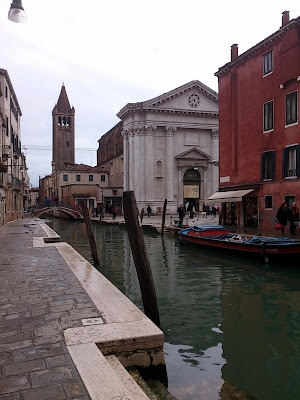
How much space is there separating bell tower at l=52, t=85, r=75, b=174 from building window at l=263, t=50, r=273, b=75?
58320mm

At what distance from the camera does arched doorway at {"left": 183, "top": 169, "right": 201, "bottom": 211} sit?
149ft

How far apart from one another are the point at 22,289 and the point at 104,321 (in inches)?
88.5

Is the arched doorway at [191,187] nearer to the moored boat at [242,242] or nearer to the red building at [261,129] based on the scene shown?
the red building at [261,129]

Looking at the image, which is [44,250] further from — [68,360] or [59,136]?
[59,136]

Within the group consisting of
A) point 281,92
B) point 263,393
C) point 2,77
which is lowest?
point 263,393

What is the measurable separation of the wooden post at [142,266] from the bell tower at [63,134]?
2722 inches

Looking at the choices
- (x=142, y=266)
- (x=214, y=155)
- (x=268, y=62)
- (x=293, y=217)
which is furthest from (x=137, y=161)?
(x=142, y=266)

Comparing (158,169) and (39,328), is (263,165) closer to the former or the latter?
(39,328)

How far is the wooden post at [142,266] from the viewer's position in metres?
6.36

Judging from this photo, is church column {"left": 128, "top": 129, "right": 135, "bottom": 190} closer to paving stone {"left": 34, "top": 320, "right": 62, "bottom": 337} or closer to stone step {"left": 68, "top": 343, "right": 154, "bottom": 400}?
paving stone {"left": 34, "top": 320, "right": 62, "bottom": 337}

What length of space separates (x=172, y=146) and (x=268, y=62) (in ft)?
83.7

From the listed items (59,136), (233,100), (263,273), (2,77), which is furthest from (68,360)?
(59,136)

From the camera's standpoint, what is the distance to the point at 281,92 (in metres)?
18.0

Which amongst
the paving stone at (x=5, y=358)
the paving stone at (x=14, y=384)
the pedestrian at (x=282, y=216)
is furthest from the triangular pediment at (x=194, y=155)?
the paving stone at (x=14, y=384)
